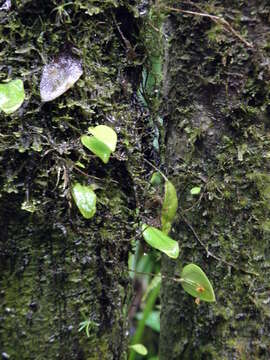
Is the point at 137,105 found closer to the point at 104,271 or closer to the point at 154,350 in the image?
the point at 104,271

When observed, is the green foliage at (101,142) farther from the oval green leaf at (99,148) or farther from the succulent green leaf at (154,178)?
the succulent green leaf at (154,178)

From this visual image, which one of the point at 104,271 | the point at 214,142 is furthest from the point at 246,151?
the point at 104,271

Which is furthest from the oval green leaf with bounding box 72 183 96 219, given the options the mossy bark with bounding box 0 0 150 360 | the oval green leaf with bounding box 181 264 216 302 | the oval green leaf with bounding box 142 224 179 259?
the oval green leaf with bounding box 181 264 216 302

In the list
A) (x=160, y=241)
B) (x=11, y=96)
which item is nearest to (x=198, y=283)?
(x=160, y=241)

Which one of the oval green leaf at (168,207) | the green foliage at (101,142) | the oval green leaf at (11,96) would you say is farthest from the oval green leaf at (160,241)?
the oval green leaf at (11,96)

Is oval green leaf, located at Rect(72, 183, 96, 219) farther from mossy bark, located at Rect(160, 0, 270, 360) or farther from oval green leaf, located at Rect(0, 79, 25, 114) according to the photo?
mossy bark, located at Rect(160, 0, 270, 360)
